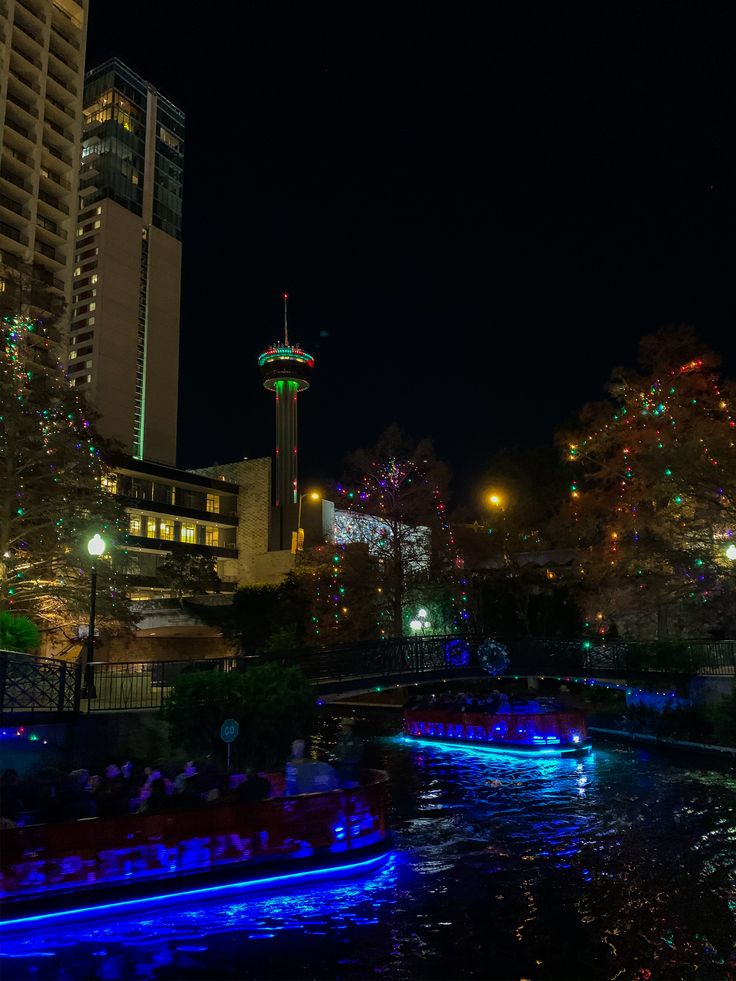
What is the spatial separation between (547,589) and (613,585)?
10587mm

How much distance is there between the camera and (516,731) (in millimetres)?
24312

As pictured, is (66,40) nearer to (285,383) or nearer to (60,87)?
(60,87)

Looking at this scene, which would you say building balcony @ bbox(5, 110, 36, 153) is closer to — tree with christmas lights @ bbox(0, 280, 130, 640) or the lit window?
the lit window

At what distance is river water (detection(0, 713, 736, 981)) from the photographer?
8.26 metres

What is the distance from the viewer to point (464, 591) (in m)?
41.3

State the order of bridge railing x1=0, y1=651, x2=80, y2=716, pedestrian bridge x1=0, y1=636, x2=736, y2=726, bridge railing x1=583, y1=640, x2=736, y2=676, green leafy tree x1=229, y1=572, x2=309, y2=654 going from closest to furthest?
bridge railing x1=0, y1=651, x2=80, y2=716
pedestrian bridge x1=0, y1=636, x2=736, y2=726
bridge railing x1=583, y1=640, x2=736, y2=676
green leafy tree x1=229, y1=572, x2=309, y2=654

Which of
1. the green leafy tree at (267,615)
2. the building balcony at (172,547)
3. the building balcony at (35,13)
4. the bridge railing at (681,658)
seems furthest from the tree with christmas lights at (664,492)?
the building balcony at (35,13)

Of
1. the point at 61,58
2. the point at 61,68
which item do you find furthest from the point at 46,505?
the point at 61,58

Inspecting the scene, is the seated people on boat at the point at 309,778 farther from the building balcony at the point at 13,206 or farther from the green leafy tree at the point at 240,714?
the building balcony at the point at 13,206

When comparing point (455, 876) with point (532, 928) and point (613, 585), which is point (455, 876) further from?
point (613, 585)

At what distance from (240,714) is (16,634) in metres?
7.06

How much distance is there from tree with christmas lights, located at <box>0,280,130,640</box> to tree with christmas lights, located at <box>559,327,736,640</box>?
19.9 m

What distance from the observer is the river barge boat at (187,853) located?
9.56m

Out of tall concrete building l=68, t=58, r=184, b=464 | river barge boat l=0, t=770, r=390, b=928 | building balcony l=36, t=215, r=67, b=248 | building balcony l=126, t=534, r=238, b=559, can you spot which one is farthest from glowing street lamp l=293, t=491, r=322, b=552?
river barge boat l=0, t=770, r=390, b=928
